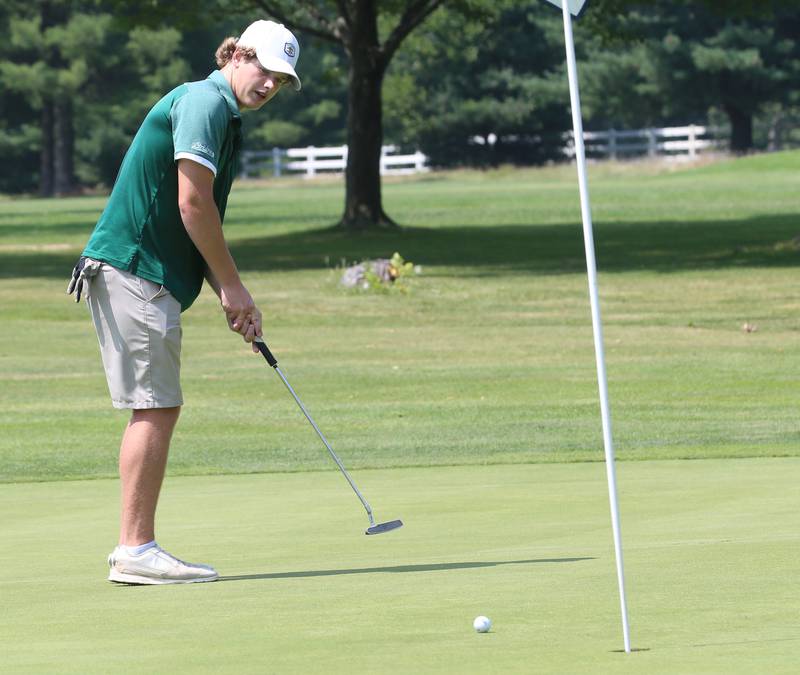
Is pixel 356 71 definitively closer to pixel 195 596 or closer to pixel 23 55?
pixel 195 596

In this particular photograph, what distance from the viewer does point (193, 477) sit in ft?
34.4

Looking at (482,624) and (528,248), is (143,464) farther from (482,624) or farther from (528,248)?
(528,248)

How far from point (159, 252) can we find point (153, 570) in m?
1.13

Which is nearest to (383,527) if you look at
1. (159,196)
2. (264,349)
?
(264,349)

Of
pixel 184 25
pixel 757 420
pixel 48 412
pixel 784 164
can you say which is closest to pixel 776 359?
pixel 757 420

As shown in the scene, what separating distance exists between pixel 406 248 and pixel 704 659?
29.1 metres

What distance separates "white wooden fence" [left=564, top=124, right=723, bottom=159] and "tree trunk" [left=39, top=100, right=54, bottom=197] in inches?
906

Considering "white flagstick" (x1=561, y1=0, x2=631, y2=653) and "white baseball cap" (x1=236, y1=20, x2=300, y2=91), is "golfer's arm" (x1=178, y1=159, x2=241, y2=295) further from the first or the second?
"white flagstick" (x1=561, y1=0, x2=631, y2=653)

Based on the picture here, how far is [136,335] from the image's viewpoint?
264 inches

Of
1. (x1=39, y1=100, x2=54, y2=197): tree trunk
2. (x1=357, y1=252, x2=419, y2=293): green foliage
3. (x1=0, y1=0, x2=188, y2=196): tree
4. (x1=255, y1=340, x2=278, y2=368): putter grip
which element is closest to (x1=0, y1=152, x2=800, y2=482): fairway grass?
(x1=357, y1=252, x2=419, y2=293): green foliage

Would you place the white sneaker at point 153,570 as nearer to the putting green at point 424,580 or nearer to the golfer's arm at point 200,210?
the putting green at point 424,580

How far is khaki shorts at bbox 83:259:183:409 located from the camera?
670 centimetres

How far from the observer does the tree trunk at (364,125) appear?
122 feet

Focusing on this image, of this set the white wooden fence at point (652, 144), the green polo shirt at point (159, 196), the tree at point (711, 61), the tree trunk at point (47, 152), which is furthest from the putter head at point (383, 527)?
the tree trunk at point (47, 152)
